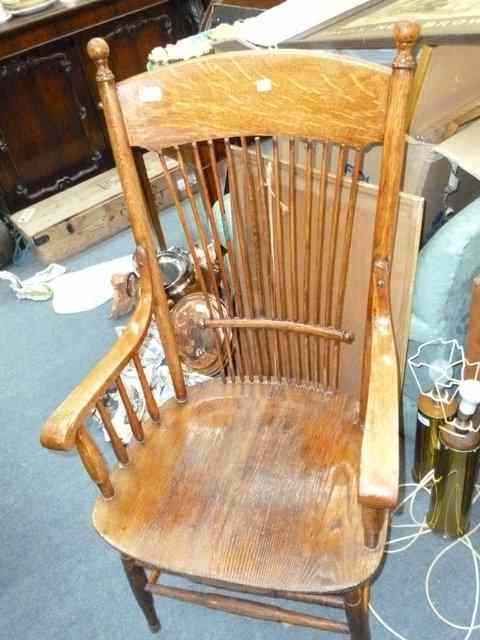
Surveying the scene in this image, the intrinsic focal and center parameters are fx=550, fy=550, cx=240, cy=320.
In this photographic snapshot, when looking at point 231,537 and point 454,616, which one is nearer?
point 231,537

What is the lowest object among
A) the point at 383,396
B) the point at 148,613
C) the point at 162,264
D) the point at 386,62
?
the point at 148,613

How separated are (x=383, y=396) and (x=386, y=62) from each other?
98cm

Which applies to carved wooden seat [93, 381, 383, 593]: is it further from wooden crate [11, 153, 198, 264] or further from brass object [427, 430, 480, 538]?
wooden crate [11, 153, 198, 264]

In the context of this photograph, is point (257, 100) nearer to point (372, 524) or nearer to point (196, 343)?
point (372, 524)

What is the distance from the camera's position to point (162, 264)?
6.59ft

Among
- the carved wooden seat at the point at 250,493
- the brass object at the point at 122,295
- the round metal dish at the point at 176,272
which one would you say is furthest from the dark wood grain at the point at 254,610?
the brass object at the point at 122,295

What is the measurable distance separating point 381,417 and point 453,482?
0.60 m

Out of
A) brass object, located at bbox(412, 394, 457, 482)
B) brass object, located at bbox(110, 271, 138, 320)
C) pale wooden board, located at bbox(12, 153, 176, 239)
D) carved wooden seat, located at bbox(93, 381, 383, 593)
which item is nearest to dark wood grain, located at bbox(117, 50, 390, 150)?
carved wooden seat, located at bbox(93, 381, 383, 593)

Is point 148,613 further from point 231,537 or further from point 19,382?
point 19,382

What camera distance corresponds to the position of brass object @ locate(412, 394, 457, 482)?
1.26 meters

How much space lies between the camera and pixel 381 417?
79 centimetres

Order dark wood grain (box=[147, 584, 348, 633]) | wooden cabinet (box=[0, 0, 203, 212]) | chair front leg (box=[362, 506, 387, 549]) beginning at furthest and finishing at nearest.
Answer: wooden cabinet (box=[0, 0, 203, 212]), dark wood grain (box=[147, 584, 348, 633]), chair front leg (box=[362, 506, 387, 549])

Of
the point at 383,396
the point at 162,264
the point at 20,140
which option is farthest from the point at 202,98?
the point at 20,140

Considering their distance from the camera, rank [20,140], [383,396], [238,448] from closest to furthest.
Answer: [383,396], [238,448], [20,140]
